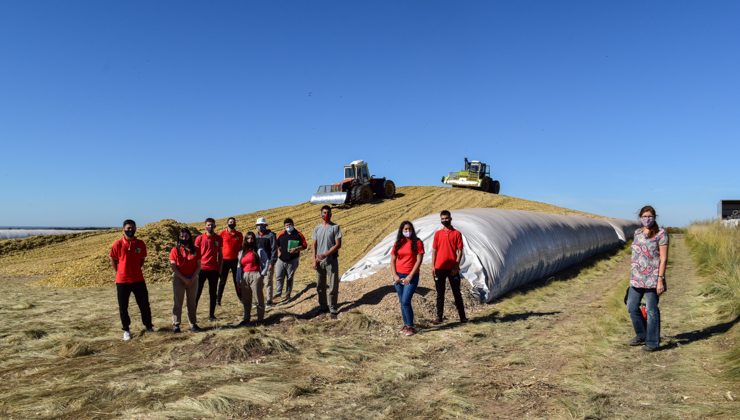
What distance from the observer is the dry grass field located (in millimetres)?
4566

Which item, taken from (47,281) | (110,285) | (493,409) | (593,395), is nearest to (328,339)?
(493,409)

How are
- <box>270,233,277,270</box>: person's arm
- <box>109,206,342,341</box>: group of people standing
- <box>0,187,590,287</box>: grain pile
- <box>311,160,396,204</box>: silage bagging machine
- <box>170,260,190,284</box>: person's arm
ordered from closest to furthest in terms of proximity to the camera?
<box>109,206,342,341</box>: group of people standing
<box>170,260,190,284</box>: person's arm
<box>270,233,277,270</box>: person's arm
<box>0,187,590,287</box>: grain pile
<box>311,160,396,204</box>: silage bagging machine

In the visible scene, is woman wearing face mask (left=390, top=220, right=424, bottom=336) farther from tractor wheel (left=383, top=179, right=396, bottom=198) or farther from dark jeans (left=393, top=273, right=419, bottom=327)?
tractor wheel (left=383, top=179, right=396, bottom=198)

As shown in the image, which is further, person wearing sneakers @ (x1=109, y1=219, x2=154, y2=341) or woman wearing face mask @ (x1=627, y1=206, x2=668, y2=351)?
person wearing sneakers @ (x1=109, y1=219, x2=154, y2=341)

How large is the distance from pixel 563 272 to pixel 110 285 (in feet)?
42.0

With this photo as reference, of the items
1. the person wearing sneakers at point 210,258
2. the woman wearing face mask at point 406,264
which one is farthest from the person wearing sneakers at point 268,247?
the woman wearing face mask at point 406,264

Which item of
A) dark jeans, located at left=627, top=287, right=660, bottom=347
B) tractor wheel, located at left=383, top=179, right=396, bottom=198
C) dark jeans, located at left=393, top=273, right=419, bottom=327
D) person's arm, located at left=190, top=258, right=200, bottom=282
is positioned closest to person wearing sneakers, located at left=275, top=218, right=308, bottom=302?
person's arm, located at left=190, top=258, right=200, bottom=282

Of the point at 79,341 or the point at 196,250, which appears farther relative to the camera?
the point at 196,250

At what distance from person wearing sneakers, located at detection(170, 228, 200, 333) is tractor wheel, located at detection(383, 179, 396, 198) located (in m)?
24.1

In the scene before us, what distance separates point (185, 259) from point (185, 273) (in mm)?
209

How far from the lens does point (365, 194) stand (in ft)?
96.2

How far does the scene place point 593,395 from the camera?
470 centimetres

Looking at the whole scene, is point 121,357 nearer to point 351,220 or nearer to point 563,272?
point 563,272

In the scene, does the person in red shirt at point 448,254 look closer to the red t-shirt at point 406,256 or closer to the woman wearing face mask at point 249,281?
the red t-shirt at point 406,256
